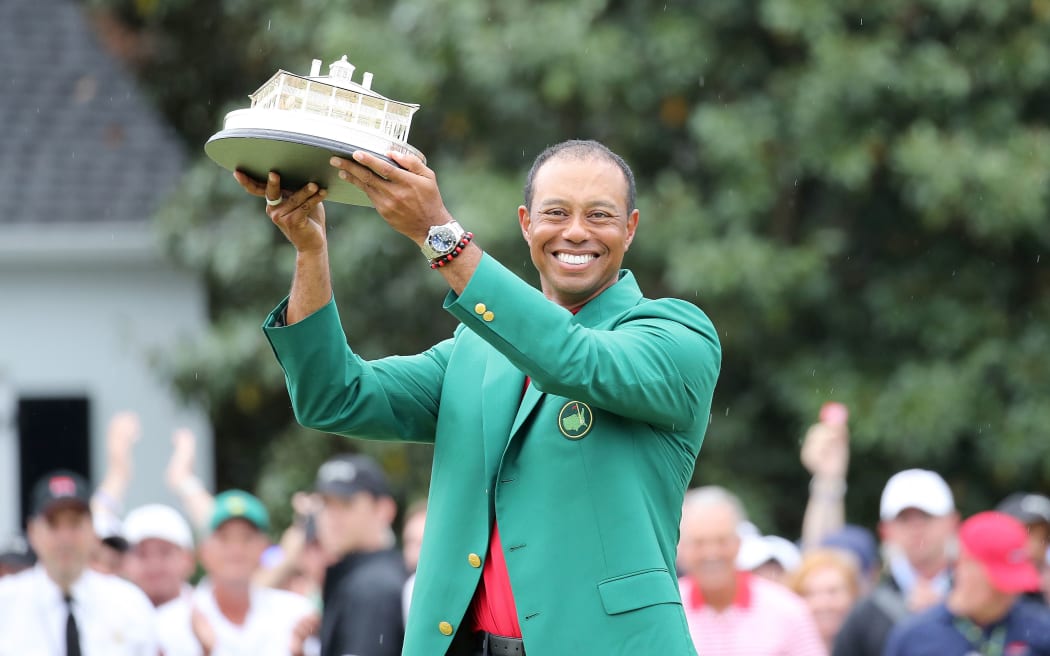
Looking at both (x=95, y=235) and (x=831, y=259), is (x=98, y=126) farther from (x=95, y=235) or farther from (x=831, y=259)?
(x=831, y=259)

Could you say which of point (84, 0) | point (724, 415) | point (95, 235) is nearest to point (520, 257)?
point (724, 415)

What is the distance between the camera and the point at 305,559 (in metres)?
8.55

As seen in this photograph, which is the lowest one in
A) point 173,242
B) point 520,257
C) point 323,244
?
point 323,244

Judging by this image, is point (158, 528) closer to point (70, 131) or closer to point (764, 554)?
point (764, 554)

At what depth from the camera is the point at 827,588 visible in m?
7.99

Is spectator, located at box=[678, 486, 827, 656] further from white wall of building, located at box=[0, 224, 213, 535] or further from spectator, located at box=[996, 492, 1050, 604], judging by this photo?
white wall of building, located at box=[0, 224, 213, 535]

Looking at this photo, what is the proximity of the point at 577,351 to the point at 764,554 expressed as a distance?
5.22m

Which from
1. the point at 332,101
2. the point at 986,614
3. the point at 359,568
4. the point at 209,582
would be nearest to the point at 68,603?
the point at 209,582

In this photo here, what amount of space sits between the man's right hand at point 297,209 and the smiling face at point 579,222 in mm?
488

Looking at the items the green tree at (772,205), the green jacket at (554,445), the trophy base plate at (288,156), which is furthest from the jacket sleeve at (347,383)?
the green tree at (772,205)

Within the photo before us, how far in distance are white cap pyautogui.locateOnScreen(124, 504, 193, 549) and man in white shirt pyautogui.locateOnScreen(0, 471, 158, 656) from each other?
4.10 feet

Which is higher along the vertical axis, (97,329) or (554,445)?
(97,329)

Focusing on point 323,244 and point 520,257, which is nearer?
point 323,244

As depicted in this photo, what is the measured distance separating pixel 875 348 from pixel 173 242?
6066 mm
